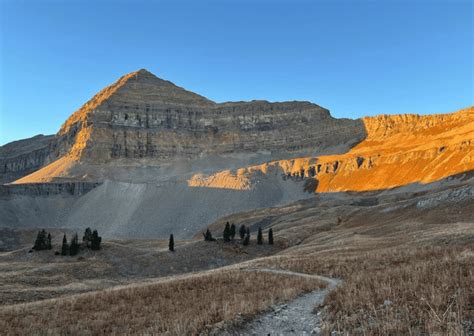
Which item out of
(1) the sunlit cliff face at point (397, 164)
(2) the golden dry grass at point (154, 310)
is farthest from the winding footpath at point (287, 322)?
(1) the sunlit cliff face at point (397, 164)

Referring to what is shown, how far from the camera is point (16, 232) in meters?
129

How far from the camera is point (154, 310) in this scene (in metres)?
19.4

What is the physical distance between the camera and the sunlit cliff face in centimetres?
13462

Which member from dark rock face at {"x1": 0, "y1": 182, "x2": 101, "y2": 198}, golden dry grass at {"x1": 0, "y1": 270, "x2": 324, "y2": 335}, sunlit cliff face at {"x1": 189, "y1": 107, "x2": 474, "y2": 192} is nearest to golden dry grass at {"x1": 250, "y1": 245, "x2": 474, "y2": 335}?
golden dry grass at {"x1": 0, "y1": 270, "x2": 324, "y2": 335}

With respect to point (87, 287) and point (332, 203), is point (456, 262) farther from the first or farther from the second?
point (332, 203)

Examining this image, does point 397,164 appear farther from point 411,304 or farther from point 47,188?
point 411,304

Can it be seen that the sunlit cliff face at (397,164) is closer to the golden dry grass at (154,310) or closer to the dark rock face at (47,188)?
the dark rock face at (47,188)

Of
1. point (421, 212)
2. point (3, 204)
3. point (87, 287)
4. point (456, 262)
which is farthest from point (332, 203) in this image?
point (3, 204)

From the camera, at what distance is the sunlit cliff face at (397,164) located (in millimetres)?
134625

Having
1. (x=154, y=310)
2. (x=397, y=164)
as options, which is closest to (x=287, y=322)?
(x=154, y=310)

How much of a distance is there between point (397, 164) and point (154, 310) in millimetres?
150699

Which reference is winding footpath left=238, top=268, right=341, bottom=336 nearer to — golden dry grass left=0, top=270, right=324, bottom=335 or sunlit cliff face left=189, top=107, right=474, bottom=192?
golden dry grass left=0, top=270, right=324, bottom=335

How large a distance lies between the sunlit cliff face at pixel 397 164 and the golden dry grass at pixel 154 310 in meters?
117

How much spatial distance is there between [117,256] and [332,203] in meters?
79.2
